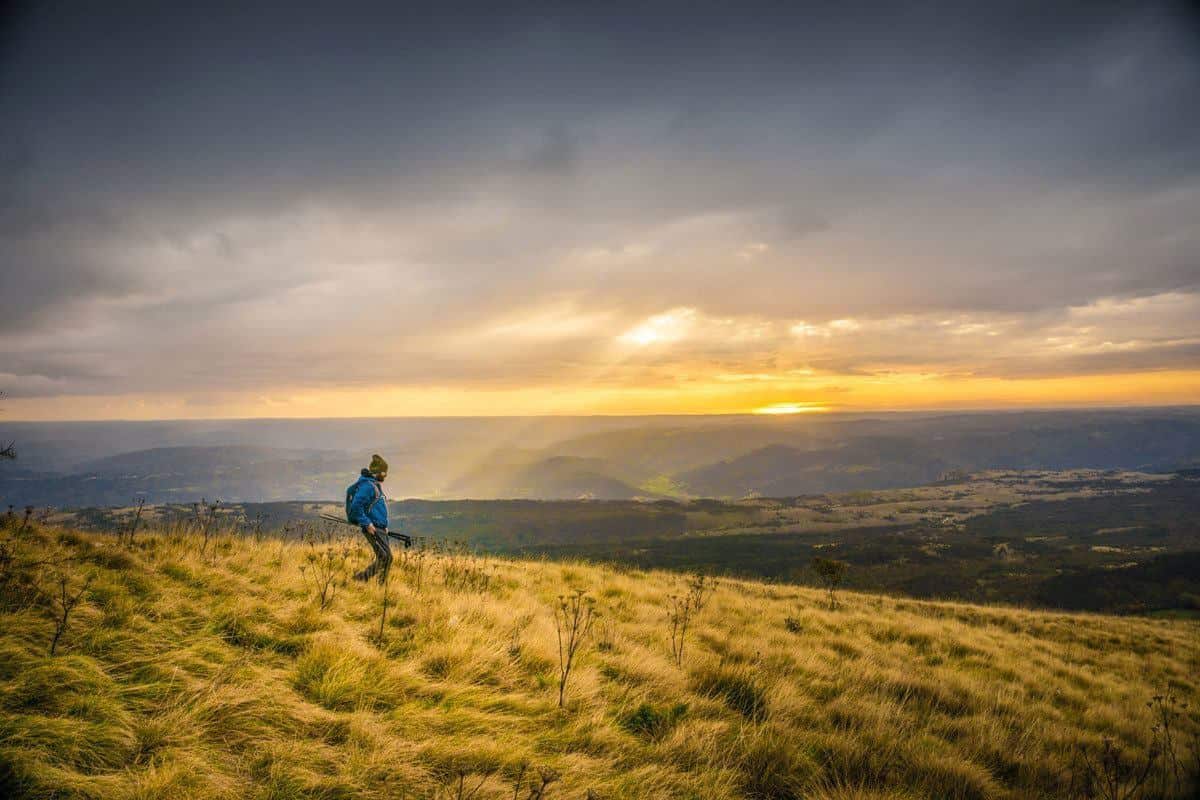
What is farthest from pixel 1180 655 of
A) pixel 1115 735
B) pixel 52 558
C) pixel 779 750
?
pixel 52 558

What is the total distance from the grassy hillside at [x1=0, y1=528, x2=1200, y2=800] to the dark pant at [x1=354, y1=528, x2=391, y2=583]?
21.3 inches

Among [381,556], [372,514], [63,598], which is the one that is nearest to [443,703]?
[63,598]

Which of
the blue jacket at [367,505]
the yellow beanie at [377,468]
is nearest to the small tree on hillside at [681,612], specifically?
the blue jacket at [367,505]

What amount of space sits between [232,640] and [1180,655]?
22.6 m

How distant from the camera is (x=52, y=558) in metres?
5.59

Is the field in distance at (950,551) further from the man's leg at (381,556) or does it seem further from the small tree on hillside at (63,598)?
the small tree on hillside at (63,598)

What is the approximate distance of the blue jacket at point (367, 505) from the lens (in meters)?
8.62

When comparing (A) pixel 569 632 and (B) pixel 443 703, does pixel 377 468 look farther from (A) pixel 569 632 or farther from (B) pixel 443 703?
(B) pixel 443 703

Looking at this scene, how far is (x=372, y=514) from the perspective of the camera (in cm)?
887

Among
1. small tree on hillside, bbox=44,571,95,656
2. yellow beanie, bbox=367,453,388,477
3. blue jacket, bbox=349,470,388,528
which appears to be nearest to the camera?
small tree on hillside, bbox=44,571,95,656

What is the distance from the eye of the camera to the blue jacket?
862 cm

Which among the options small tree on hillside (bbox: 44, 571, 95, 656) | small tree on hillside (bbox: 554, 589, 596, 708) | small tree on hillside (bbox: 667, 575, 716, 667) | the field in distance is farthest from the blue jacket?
the field in distance

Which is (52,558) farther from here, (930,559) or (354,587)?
(930,559)

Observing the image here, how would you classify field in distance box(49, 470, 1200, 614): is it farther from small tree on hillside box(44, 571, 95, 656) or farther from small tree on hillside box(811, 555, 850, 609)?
small tree on hillside box(44, 571, 95, 656)
